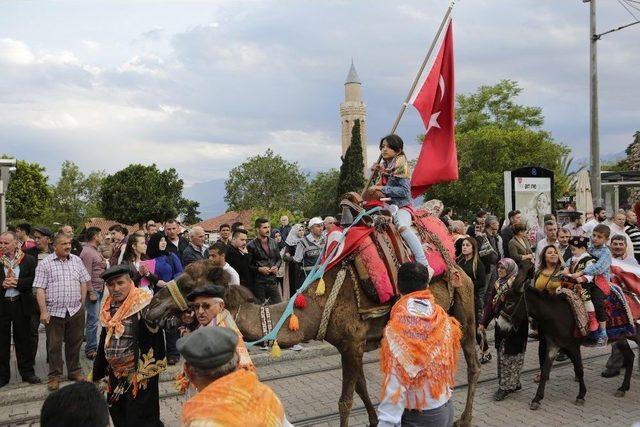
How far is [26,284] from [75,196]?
6482 centimetres

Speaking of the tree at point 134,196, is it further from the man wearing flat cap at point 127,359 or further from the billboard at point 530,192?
the man wearing flat cap at point 127,359

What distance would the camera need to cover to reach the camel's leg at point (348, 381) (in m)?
5.79

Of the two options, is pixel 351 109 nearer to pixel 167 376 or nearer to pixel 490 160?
pixel 490 160

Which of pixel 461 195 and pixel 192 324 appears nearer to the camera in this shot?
pixel 192 324

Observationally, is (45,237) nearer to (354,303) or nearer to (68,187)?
(354,303)

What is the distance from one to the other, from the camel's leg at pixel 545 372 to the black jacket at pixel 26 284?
280 inches

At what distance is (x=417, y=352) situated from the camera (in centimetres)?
370

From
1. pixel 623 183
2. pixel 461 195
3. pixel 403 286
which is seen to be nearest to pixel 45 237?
pixel 403 286

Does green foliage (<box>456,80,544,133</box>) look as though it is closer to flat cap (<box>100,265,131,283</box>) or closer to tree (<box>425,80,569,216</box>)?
tree (<box>425,80,569,216</box>)

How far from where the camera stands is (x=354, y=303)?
6082 mm

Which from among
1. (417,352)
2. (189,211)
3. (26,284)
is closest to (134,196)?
(189,211)

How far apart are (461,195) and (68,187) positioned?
149ft

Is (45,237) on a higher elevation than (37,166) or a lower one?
lower

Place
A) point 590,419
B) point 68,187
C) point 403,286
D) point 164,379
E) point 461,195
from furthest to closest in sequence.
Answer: point 68,187 → point 461,195 → point 164,379 → point 590,419 → point 403,286
